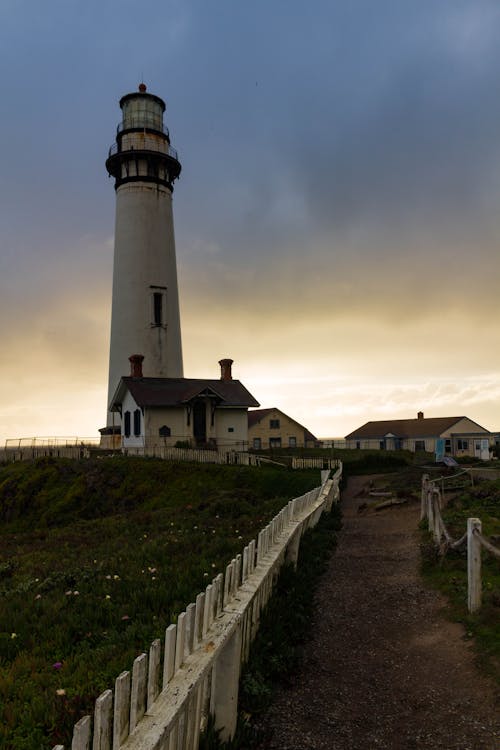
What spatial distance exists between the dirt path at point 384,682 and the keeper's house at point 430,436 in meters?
47.2

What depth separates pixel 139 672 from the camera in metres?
3.22

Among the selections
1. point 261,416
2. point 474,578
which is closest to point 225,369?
point 261,416

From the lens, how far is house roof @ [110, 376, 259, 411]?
107ft

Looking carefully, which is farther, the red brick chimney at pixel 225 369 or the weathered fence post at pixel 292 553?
the red brick chimney at pixel 225 369

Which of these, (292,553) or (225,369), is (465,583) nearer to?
(292,553)

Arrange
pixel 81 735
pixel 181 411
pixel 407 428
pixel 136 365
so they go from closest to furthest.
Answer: pixel 81 735 → pixel 181 411 → pixel 136 365 → pixel 407 428

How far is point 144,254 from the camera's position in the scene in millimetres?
37375

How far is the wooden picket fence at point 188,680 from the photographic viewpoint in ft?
9.98

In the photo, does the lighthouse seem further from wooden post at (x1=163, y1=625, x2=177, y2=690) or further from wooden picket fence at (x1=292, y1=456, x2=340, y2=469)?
wooden post at (x1=163, y1=625, x2=177, y2=690)

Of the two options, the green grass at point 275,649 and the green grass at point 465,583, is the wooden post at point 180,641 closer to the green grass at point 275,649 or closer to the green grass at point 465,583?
the green grass at point 275,649

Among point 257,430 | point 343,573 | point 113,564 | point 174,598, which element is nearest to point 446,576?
point 343,573

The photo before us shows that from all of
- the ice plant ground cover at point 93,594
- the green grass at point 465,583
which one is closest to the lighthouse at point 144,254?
the ice plant ground cover at point 93,594

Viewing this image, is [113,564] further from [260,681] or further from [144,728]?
[144,728]

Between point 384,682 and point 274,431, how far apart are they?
167 feet
